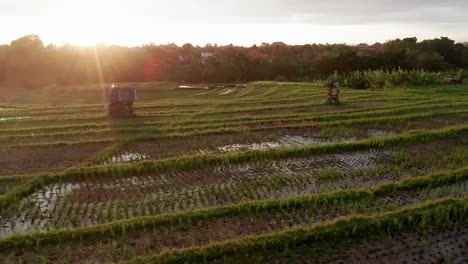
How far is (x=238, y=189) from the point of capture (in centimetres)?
794

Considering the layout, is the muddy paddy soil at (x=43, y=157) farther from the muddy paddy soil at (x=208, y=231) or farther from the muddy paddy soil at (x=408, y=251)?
the muddy paddy soil at (x=408, y=251)

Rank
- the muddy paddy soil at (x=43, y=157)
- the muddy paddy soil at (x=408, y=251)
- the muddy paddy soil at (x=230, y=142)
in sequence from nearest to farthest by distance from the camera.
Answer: the muddy paddy soil at (x=408, y=251) < the muddy paddy soil at (x=43, y=157) < the muddy paddy soil at (x=230, y=142)

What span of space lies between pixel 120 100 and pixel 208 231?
11.3 meters

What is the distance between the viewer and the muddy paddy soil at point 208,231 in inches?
219

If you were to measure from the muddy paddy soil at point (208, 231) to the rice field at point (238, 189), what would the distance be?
0.09 ft

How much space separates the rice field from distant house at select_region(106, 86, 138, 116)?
1279 mm

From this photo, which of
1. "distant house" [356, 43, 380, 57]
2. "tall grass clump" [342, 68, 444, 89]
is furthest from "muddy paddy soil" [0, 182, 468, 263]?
"distant house" [356, 43, 380, 57]

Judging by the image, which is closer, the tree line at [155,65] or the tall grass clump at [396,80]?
the tall grass clump at [396,80]

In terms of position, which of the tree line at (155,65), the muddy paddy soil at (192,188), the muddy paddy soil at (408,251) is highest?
the tree line at (155,65)

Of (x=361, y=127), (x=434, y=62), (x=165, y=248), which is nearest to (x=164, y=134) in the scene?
(x=361, y=127)

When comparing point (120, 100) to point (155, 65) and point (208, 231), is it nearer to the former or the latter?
point (208, 231)

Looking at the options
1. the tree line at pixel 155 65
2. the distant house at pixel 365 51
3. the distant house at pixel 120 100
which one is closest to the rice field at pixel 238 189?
the distant house at pixel 120 100

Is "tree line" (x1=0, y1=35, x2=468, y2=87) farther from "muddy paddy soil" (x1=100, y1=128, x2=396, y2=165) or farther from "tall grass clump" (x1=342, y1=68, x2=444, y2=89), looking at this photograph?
"muddy paddy soil" (x1=100, y1=128, x2=396, y2=165)

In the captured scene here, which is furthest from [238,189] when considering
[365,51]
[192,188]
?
[365,51]
